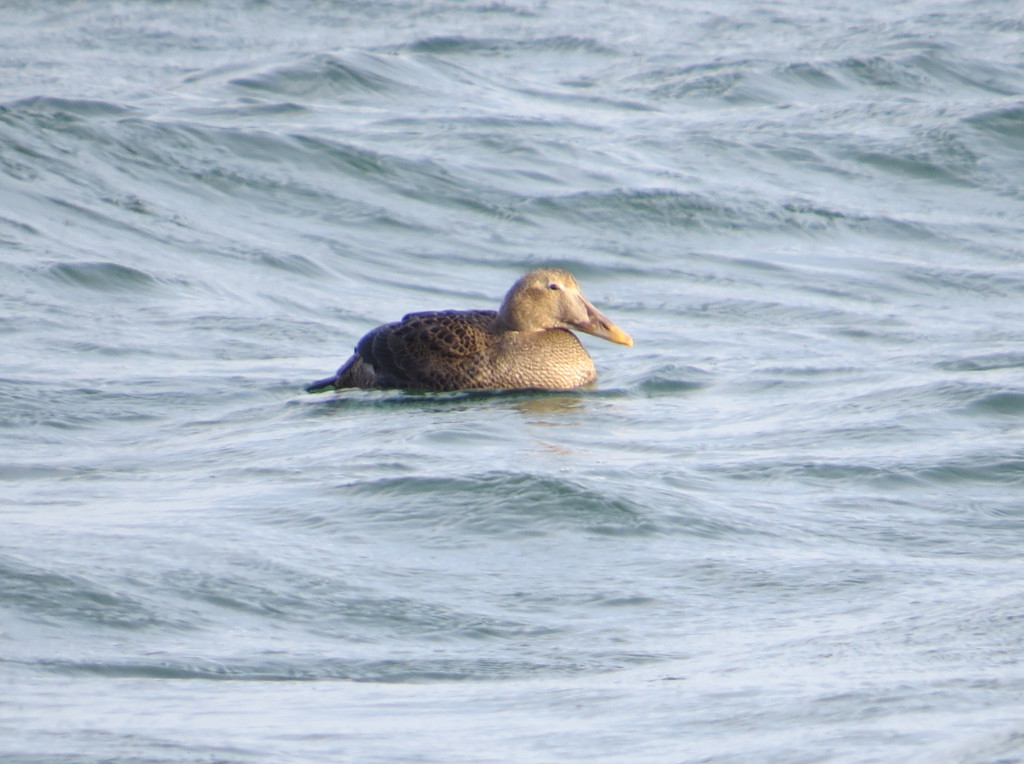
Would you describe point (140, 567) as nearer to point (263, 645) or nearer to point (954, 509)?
point (263, 645)

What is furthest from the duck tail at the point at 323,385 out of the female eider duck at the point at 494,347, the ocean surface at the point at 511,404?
the ocean surface at the point at 511,404

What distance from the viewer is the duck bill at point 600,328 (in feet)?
31.0

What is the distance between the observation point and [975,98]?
18.6m

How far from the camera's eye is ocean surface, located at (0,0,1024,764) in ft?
14.2

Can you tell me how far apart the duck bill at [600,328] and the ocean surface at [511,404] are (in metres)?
0.30

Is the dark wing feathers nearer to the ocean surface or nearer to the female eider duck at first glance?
the female eider duck

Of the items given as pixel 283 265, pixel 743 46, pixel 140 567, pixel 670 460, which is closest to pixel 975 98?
pixel 743 46

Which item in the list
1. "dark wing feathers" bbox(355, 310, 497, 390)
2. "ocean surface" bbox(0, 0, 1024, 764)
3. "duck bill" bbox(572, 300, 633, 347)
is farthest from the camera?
"duck bill" bbox(572, 300, 633, 347)

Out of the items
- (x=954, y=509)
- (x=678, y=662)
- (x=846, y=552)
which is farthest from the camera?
(x=954, y=509)

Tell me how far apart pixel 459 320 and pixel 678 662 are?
466cm

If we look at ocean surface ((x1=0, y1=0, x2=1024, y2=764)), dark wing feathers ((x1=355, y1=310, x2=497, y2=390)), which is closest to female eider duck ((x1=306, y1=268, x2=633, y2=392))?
dark wing feathers ((x1=355, y1=310, x2=497, y2=390))

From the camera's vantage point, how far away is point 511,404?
29.3 feet

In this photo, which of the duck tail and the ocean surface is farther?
the duck tail

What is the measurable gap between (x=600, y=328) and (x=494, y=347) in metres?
0.68
